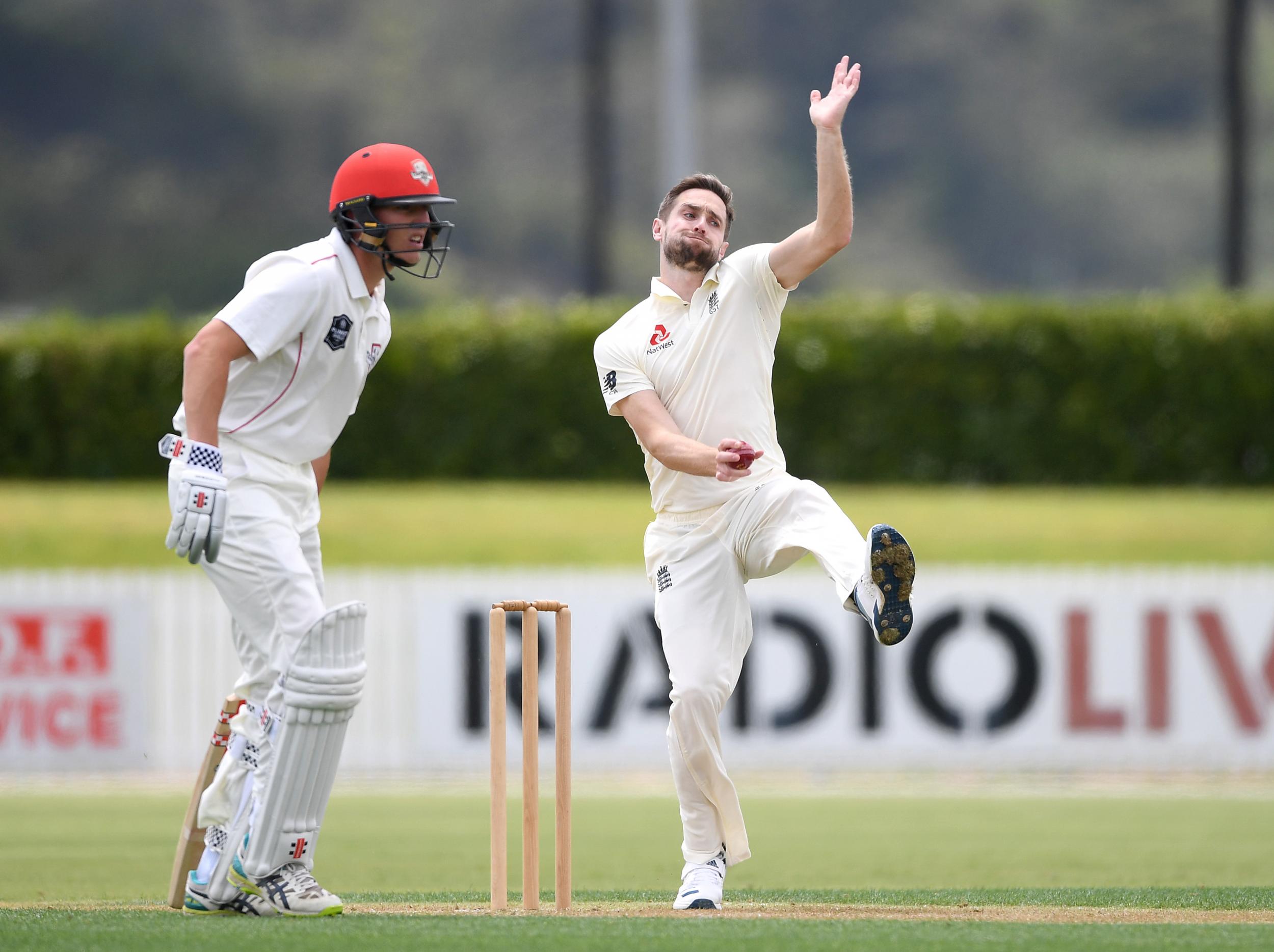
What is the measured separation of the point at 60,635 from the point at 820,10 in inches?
1037

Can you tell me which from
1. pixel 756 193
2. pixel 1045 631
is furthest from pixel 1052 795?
pixel 756 193

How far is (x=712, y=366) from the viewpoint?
5.31m

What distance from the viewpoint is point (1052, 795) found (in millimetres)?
10070

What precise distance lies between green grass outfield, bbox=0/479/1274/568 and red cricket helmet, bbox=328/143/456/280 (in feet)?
26.2

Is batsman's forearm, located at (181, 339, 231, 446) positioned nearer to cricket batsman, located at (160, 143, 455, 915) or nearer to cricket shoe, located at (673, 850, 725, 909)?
cricket batsman, located at (160, 143, 455, 915)

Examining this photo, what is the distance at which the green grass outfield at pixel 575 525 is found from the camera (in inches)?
539

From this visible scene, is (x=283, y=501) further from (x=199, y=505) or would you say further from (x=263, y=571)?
(x=199, y=505)

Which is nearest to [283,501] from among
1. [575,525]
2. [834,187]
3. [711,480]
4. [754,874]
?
[711,480]

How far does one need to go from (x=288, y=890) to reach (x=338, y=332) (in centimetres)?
155

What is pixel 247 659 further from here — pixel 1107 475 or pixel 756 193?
pixel 756 193

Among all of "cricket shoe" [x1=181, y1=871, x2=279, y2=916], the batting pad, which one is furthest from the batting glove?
"cricket shoe" [x1=181, y1=871, x2=279, y2=916]

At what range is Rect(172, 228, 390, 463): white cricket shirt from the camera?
4879mm

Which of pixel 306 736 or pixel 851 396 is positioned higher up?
pixel 851 396

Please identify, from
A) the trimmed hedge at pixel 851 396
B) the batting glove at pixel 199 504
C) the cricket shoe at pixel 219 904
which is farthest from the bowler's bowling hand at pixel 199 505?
the trimmed hedge at pixel 851 396
